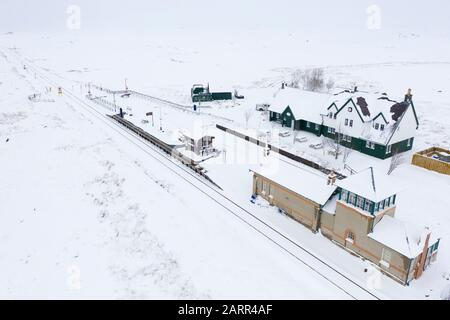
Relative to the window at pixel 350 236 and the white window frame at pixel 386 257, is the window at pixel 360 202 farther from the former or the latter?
the white window frame at pixel 386 257

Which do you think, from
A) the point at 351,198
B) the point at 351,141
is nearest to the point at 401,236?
the point at 351,198

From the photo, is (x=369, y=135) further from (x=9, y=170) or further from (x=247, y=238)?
(x=9, y=170)

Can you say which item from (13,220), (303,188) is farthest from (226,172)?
(13,220)

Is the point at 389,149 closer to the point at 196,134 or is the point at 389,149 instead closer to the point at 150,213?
the point at 196,134

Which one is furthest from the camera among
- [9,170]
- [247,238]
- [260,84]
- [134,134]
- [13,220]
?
[260,84]

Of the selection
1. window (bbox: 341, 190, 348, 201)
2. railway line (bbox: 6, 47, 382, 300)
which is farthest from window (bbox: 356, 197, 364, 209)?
railway line (bbox: 6, 47, 382, 300)

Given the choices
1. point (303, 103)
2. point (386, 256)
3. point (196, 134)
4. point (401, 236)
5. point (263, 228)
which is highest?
point (303, 103)

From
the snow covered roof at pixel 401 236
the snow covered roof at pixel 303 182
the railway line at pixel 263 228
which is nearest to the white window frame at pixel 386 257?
the snow covered roof at pixel 401 236
